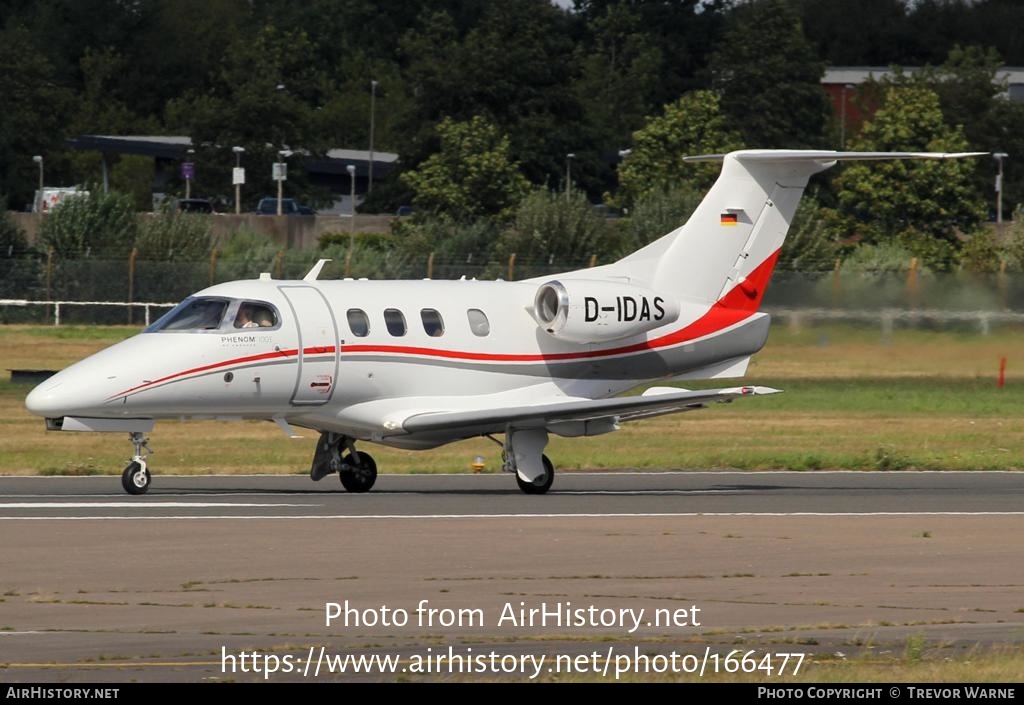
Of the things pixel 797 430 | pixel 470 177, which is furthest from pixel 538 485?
pixel 470 177

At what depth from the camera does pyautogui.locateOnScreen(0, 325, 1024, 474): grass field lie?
30969 mm

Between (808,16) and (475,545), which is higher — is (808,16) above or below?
above

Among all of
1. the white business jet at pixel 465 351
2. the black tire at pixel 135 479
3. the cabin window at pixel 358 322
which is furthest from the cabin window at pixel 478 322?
the black tire at pixel 135 479

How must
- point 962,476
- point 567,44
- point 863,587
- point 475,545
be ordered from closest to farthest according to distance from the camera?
point 863,587, point 475,545, point 962,476, point 567,44

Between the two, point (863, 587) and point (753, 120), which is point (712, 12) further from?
point (863, 587)

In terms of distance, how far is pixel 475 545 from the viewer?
1983 centimetres

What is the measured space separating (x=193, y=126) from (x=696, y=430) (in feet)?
266

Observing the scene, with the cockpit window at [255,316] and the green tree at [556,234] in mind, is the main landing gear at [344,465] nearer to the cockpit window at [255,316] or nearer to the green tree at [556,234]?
the cockpit window at [255,316]

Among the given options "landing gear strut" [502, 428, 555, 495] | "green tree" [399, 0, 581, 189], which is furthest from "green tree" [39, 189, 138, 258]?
"landing gear strut" [502, 428, 555, 495]

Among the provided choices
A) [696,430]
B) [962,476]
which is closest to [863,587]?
[962,476]

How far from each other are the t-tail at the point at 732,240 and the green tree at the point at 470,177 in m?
64.4

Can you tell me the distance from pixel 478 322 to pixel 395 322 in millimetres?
1243

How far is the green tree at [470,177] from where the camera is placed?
9556 cm

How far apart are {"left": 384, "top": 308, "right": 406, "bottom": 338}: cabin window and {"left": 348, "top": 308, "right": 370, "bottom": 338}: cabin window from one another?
0.30 meters
